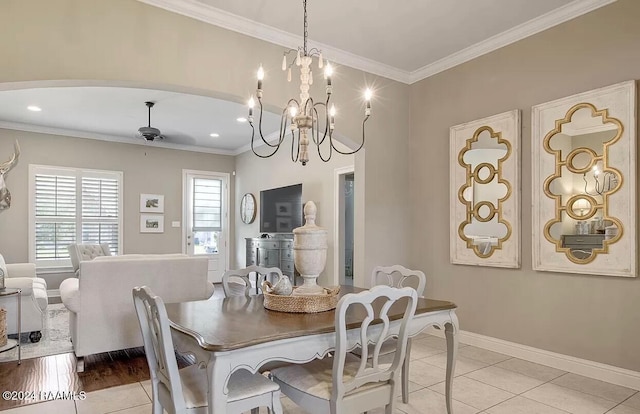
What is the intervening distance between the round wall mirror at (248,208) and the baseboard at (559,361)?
16.7ft

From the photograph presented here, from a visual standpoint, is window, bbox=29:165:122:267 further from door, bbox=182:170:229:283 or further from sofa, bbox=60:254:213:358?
sofa, bbox=60:254:213:358

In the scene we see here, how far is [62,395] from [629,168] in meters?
4.39

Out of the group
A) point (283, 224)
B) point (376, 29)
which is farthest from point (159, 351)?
point (283, 224)

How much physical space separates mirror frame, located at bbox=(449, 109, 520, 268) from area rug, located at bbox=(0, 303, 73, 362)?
402 cm

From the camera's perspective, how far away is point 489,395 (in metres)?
2.74

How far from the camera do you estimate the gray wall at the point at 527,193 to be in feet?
9.71

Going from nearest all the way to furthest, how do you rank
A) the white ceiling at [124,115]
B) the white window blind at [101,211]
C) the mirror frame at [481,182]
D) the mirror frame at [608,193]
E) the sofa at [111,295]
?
the mirror frame at [608,193], the sofa at [111,295], the mirror frame at [481,182], the white ceiling at [124,115], the white window blind at [101,211]

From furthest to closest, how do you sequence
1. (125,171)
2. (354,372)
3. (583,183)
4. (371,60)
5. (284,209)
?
(125,171)
(284,209)
(371,60)
(583,183)
(354,372)

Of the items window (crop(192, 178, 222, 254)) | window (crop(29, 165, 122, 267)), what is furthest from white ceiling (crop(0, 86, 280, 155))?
window (crop(192, 178, 222, 254))

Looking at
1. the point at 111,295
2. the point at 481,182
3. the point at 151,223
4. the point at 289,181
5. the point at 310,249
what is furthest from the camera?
the point at 151,223

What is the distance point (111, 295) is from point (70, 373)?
661 millimetres

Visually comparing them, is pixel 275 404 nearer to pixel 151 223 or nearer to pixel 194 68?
pixel 194 68

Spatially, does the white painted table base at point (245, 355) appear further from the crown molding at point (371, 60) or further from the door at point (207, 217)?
the door at point (207, 217)

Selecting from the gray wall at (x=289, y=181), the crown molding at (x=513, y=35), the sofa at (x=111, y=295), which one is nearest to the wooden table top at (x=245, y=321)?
the sofa at (x=111, y=295)
